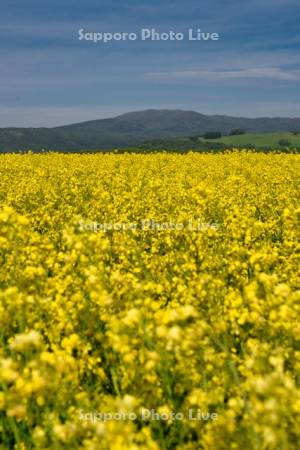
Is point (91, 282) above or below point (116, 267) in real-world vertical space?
above

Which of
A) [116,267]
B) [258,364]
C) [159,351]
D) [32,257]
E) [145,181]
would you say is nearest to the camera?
[258,364]

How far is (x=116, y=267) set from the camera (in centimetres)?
823

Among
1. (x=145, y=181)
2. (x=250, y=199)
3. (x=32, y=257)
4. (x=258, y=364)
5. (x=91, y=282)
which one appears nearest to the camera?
(x=258, y=364)

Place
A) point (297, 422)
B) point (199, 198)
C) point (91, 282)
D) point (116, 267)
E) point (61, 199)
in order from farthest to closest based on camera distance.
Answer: point (61, 199), point (116, 267), point (199, 198), point (91, 282), point (297, 422)

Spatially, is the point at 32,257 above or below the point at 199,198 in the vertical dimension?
below

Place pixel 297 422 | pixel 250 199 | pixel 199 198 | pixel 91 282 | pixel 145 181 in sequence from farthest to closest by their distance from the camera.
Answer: pixel 145 181 → pixel 250 199 → pixel 199 198 → pixel 91 282 → pixel 297 422

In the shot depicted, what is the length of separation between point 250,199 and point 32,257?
9.06 metres

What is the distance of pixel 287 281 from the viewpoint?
23.7ft

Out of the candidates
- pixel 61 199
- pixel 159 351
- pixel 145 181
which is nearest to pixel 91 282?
pixel 159 351

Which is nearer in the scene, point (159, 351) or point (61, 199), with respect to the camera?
point (159, 351)

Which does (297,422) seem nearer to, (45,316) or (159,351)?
(159,351)

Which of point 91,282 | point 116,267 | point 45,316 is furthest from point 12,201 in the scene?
point 91,282

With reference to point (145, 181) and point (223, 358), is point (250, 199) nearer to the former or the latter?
point (145, 181)

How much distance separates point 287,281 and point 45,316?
9.87ft
